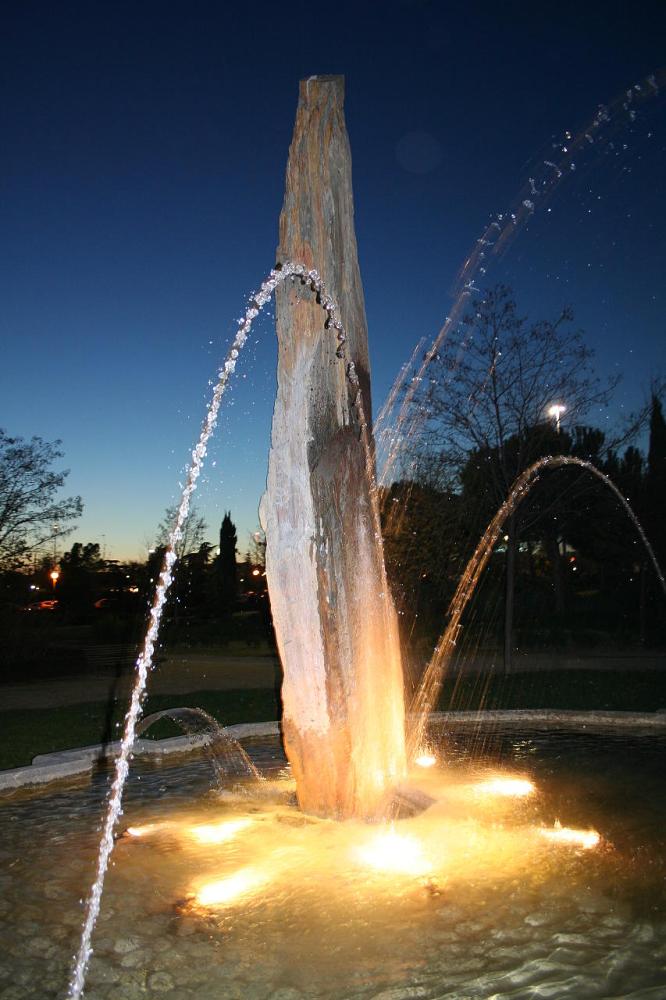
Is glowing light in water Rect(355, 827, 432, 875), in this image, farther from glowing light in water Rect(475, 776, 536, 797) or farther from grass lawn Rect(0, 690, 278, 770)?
grass lawn Rect(0, 690, 278, 770)

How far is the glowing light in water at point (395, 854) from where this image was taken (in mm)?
4797

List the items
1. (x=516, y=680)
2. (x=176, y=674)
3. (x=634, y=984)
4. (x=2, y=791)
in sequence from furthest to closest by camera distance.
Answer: (x=176, y=674)
(x=516, y=680)
(x=2, y=791)
(x=634, y=984)

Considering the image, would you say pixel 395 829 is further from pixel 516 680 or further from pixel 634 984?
pixel 516 680

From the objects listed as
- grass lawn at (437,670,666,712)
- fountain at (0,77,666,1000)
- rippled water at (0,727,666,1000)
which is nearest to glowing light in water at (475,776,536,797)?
fountain at (0,77,666,1000)

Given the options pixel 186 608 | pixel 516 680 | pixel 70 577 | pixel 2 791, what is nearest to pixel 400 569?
pixel 516 680

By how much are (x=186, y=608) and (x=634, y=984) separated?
112 ft

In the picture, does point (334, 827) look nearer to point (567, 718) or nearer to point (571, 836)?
point (571, 836)

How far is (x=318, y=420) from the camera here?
237 inches

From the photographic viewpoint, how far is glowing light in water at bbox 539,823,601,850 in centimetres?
514

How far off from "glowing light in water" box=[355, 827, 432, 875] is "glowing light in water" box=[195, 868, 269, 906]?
712 millimetres

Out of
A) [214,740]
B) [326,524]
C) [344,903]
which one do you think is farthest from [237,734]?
[344,903]

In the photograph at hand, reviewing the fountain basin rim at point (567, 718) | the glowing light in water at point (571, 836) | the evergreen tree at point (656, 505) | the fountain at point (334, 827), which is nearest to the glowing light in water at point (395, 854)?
the fountain at point (334, 827)

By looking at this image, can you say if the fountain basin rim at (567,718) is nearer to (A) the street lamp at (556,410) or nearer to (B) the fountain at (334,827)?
(B) the fountain at (334,827)

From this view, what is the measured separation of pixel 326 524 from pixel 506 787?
291 cm
